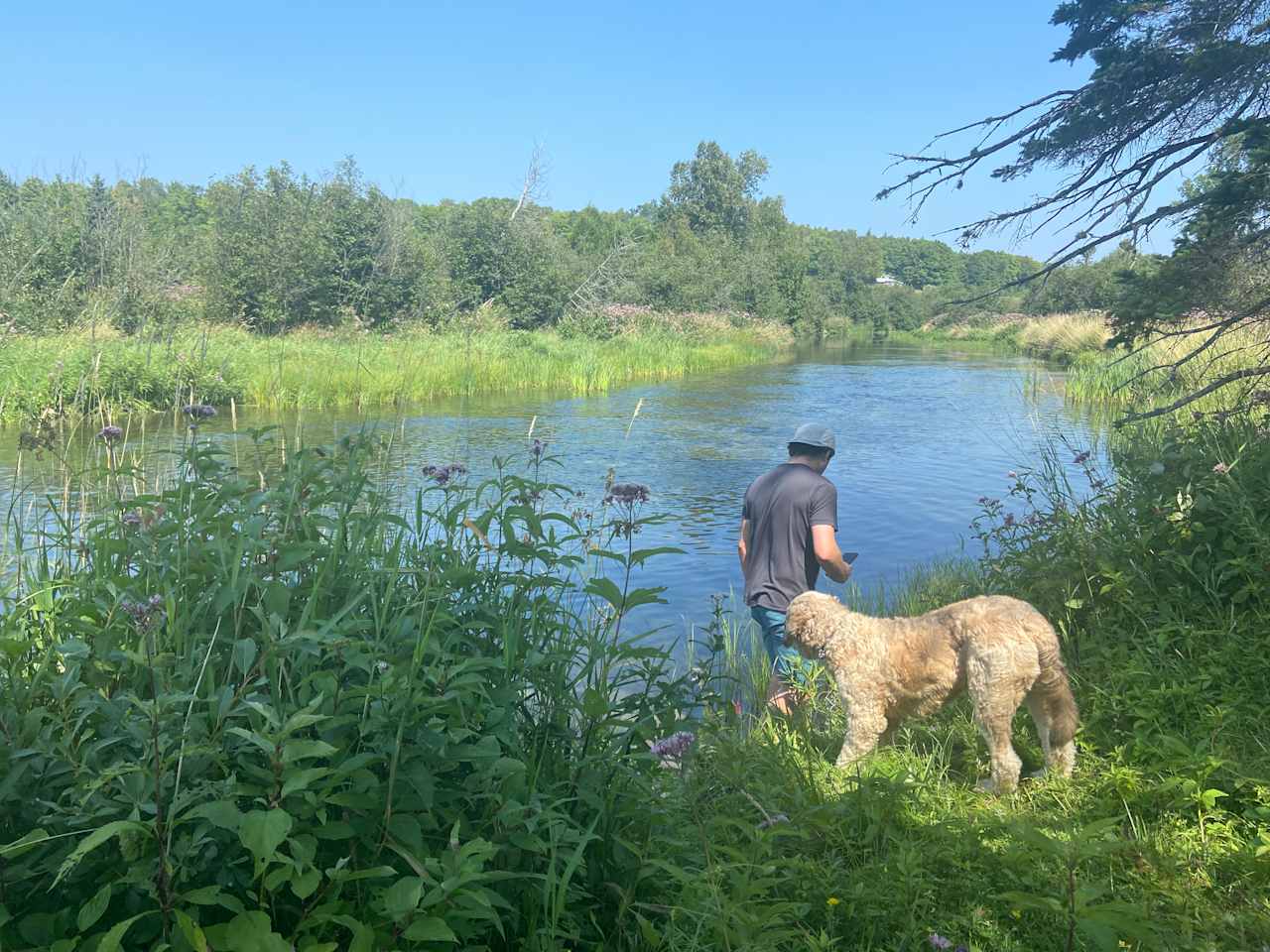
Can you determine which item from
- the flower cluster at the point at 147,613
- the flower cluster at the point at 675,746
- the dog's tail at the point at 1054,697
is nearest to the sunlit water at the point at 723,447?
the flower cluster at the point at 675,746

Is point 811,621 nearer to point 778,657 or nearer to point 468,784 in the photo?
point 778,657

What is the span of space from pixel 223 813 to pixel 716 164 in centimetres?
7659

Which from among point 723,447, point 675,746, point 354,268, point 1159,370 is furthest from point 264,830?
point 354,268

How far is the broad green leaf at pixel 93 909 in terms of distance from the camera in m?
1.89

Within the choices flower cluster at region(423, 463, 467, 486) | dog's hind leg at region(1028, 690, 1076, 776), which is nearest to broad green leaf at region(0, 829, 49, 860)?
flower cluster at region(423, 463, 467, 486)

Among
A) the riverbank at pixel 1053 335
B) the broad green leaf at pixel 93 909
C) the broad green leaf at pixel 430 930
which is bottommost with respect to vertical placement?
the broad green leaf at pixel 430 930

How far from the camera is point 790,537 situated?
5.54 meters

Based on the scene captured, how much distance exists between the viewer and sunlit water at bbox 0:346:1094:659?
352 inches

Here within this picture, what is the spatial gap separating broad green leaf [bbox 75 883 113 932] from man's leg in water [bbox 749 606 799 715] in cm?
356

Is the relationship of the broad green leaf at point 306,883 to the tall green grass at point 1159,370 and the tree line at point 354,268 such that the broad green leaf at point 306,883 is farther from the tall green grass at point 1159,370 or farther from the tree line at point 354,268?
the tall green grass at point 1159,370

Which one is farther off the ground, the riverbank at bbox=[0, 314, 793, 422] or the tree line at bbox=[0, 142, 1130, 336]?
the tree line at bbox=[0, 142, 1130, 336]

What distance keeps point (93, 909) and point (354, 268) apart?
2958cm

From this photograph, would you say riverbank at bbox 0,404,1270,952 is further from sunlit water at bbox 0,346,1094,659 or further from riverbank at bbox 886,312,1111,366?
riverbank at bbox 886,312,1111,366

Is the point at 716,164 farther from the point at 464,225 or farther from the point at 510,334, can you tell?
the point at 510,334
